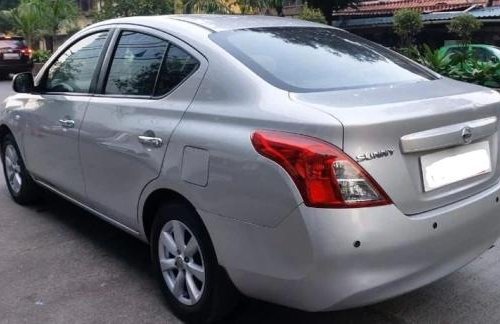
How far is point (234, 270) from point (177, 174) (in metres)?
0.57

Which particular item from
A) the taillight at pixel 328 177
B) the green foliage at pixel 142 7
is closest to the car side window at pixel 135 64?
the taillight at pixel 328 177

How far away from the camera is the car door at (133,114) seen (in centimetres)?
316

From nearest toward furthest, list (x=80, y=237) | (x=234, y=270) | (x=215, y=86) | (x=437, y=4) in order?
(x=234, y=270), (x=215, y=86), (x=80, y=237), (x=437, y=4)

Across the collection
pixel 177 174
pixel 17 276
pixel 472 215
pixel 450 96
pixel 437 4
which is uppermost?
pixel 437 4

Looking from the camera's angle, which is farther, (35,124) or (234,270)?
(35,124)

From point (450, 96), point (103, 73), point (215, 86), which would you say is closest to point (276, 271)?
point (215, 86)

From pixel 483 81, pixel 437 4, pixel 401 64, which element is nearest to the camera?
pixel 401 64

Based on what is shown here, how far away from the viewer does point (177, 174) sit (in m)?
2.99

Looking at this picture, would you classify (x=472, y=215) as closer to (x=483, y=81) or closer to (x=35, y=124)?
(x=35, y=124)

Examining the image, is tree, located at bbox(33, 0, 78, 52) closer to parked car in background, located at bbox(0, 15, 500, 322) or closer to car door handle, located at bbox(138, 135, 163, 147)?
parked car in background, located at bbox(0, 15, 500, 322)

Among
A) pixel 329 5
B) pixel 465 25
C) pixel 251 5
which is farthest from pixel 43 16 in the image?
pixel 465 25

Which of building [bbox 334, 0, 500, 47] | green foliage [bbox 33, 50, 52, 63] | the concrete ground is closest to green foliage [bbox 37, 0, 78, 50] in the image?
green foliage [bbox 33, 50, 52, 63]

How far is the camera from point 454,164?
8.98 ft

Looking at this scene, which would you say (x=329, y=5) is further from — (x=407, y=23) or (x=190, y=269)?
(x=190, y=269)
